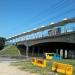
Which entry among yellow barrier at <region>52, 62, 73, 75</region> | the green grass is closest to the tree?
the green grass

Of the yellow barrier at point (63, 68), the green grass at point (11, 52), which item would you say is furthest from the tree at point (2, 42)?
the yellow barrier at point (63, 68)

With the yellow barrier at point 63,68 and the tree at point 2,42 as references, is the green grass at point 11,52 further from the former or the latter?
the yellow barrier at point 63,68

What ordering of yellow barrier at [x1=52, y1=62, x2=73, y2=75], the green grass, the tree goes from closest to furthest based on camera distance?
1. yellow barrier at [x1=52, y1=62, x2=73, y2=75]
2. the green grass
3. the tree

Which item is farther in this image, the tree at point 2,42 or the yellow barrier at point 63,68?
the tree at point 2,42

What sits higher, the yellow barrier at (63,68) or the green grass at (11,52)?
the green grass at (11,52)

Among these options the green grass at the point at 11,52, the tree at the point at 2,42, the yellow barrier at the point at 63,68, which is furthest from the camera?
the tree at the point at 2,42

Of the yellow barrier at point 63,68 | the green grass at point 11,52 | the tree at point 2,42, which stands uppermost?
the tree at point 2,42

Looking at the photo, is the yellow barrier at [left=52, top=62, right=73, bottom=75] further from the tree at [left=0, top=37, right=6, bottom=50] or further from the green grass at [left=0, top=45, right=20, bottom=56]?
the tree at [left=0, top=37, right=6, bottom=50]

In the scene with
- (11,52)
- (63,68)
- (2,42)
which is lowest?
(63,68)

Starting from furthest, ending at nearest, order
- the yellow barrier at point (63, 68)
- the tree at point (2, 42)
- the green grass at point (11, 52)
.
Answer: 1. the tree at point (2, 42)
2. the green grass at point (11, 52)
3. the yellow barrier at point (63, 68)

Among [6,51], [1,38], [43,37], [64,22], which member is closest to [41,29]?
[43,37]

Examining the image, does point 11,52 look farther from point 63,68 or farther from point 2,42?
point 63,68

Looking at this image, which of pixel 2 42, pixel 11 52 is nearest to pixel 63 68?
pixel 11 52

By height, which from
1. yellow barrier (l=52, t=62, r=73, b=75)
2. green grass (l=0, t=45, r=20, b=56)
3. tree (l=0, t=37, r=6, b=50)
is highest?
tree (l=0, t=37, r=6, b=50)
